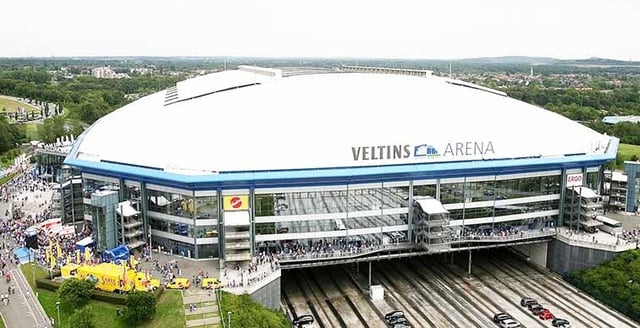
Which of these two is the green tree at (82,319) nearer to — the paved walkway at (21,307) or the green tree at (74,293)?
the green tree at (74,293)

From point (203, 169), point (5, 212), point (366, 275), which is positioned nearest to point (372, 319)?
point (366, 275)

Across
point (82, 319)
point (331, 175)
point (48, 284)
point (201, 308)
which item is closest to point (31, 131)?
point (48, 284)

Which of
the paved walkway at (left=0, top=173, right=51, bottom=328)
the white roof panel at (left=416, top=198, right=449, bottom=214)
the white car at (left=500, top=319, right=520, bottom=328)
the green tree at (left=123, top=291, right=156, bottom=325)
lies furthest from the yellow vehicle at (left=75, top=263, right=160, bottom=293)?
the white car at (left=500, top=319, right=520, bottom=328)

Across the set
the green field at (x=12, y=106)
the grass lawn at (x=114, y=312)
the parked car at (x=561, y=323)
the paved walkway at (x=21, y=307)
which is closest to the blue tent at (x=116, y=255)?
the grass lawn at (x=114, y=312)

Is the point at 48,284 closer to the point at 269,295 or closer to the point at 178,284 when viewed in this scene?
the point at 178,284

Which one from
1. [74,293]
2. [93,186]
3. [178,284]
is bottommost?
[178,284]

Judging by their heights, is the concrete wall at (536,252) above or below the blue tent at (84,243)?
below
